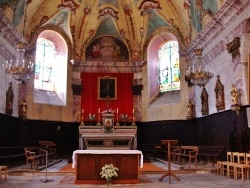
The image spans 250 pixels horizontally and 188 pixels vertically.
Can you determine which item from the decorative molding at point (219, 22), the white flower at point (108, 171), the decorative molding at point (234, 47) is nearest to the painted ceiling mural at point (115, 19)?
the decorative molding at point (219, 22)

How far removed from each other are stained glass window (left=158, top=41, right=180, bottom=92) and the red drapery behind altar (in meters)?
1.98

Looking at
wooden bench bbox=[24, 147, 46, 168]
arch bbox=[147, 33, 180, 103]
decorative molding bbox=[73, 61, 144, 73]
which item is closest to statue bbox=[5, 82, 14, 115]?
wooden bench bbox=[24, 147, 46, 168]

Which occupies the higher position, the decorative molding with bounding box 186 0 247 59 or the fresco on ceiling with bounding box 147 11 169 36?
the fresco on ceiling with bounding box 147 11 169 36

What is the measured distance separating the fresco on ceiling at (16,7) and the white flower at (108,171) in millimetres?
9048

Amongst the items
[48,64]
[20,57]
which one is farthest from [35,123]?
[20,57]

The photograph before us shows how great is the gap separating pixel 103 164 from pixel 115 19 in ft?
41.7

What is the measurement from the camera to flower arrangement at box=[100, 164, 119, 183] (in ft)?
26.7

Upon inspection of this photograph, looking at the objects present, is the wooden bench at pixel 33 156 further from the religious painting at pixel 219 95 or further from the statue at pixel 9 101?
the religious painting at pixel 219 95

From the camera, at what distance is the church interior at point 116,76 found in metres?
13.9

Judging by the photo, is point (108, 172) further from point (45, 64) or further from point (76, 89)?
point (45, 64)

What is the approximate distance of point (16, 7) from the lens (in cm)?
1474

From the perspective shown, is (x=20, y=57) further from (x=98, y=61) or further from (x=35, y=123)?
(x=98, y=61)

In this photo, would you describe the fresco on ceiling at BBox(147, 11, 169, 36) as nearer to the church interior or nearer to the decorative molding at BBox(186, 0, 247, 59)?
the church interior

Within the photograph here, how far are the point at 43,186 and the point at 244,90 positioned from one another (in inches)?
305
